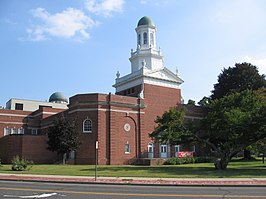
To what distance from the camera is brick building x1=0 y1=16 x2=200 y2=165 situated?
44.6m

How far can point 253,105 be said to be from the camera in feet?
108

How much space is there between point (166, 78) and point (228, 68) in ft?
47.3

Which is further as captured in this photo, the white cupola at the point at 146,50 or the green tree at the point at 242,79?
the green tree at the point at 242,79

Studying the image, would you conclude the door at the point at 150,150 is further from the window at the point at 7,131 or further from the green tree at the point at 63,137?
the window at the point at 7,131

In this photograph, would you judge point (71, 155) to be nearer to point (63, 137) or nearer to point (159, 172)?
point (63, 137)

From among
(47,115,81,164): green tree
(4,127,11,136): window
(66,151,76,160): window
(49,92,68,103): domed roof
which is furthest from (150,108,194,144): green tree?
(49,92,68,103): domed roof

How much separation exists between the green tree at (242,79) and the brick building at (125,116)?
1079 cm

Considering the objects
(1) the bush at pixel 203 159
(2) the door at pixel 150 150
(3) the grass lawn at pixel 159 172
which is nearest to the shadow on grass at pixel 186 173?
(3) the grass lawn at pixel 159 172

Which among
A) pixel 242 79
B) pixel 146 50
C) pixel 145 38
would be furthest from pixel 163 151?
pixel 242 79

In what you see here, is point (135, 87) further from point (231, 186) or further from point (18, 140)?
point (231, 186)

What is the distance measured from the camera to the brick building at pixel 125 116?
146ft

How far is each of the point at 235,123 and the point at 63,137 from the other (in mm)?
20600

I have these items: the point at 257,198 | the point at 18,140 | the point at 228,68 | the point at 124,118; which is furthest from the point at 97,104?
the point at 257,198

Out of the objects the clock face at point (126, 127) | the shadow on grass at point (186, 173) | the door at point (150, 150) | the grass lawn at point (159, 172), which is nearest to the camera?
the shadow on grass at point (186, 173)
